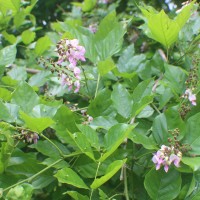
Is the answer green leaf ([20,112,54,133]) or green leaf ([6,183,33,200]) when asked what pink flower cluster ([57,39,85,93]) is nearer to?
green leaf ([20,112,54,133])

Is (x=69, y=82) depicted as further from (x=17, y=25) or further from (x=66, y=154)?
(x=17, y=25)

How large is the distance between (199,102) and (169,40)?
0.22 meters

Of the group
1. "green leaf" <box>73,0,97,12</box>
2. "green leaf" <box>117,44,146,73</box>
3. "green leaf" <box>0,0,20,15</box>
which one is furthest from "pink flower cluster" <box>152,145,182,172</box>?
"green leaf" <box>73,0,97,12</box>

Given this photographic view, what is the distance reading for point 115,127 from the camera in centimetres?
91

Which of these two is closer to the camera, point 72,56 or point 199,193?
point 199,193

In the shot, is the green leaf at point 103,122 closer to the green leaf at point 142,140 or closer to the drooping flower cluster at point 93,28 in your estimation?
the green leaf at point 142,140

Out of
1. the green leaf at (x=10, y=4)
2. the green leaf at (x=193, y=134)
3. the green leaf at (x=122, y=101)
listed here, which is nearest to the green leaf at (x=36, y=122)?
the green leaf at (x=122, y=101)

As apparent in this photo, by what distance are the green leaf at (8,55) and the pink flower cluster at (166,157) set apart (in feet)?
1.90

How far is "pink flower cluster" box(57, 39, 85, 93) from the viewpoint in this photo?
1150 mm

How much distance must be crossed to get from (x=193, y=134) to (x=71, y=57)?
1.35ft

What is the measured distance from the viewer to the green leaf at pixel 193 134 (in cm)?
96

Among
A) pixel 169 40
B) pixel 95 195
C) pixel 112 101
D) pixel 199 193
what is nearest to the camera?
pixel 199 193

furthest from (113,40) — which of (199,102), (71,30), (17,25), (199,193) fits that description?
(17,25)

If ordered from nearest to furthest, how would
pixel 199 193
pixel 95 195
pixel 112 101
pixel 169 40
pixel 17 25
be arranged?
pixel 199 193 → pixel 95 195 → pixel 112 101 → pixel 169 40 → pixel 17 25
